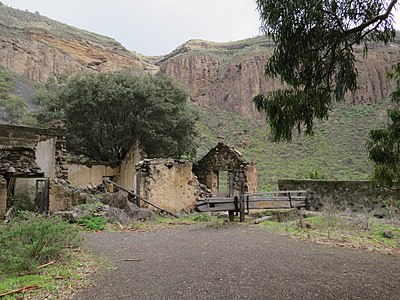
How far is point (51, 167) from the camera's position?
14.6 metres

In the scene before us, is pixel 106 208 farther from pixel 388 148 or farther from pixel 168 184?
pixel 388 148

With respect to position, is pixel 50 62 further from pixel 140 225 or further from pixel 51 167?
pixel 140 225

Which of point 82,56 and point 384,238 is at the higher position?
point 82,56

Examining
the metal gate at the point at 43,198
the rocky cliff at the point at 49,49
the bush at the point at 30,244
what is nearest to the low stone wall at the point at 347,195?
the metal gate at the point at 43,198

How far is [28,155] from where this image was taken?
439 inches

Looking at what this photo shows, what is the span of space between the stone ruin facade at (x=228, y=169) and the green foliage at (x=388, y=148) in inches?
428

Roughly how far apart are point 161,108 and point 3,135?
9.15 metres

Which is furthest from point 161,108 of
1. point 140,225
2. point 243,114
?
point 243,114

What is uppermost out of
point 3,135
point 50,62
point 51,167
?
point 50,62

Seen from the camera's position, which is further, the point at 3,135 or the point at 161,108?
the point at 161,108

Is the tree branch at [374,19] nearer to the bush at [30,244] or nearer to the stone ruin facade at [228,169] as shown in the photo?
the bush at [30,244]

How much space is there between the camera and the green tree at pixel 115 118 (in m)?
19.9

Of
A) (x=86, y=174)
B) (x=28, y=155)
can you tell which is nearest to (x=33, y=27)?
(x=86, y=174)

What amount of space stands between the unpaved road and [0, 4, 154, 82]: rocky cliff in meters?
46.3
